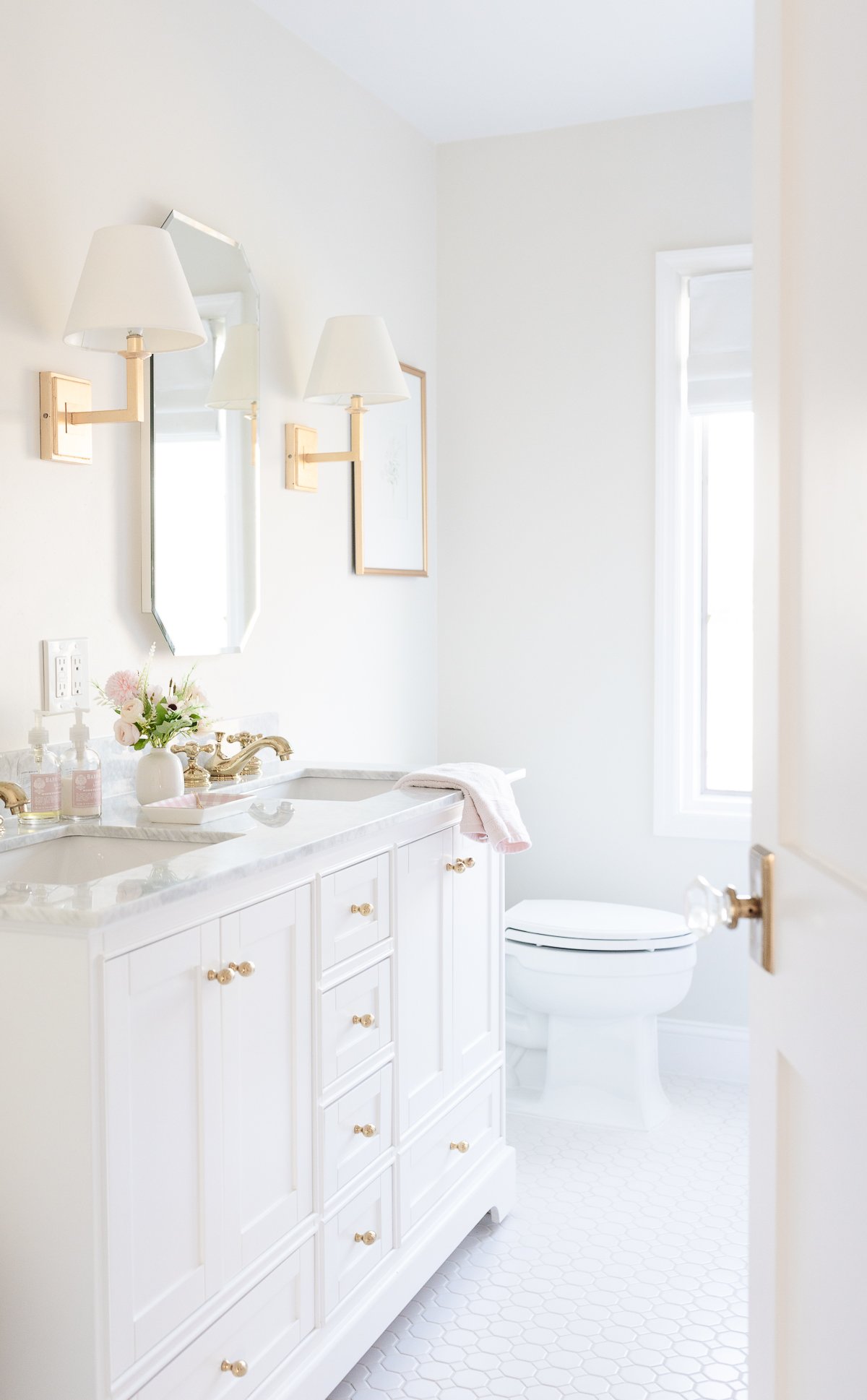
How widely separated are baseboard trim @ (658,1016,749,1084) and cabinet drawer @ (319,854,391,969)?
164 cm

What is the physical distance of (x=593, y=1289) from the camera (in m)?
2.24

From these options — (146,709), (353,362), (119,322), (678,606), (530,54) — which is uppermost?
(530,54)

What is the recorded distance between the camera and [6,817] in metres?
1.87

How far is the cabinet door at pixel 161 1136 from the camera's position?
132 cm

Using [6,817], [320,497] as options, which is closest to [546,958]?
[320,497]

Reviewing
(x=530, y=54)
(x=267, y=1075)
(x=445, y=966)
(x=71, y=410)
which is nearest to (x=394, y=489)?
(x=530, y=54)

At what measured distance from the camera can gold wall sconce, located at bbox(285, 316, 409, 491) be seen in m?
2.63

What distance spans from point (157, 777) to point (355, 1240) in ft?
2.60

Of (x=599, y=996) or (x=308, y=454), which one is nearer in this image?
(x=308, y=454)

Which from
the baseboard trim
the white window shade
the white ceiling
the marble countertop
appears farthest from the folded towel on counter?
the white ceiling

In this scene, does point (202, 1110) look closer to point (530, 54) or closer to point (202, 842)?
point (202, 842)

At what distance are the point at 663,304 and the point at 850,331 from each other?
2.68 metres

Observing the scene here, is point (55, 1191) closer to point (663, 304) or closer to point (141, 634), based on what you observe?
point (141, 634)

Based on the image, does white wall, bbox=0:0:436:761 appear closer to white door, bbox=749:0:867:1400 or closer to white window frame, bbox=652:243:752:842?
white window frame, bbox=652:243:752:842
